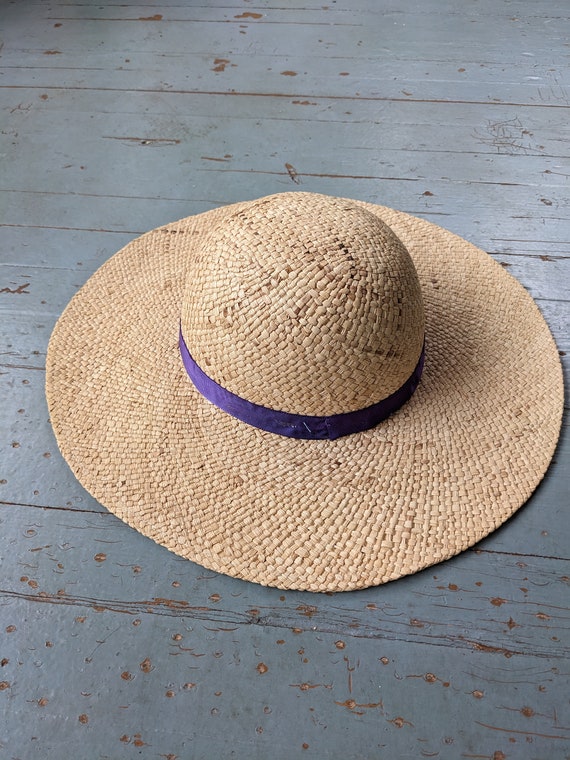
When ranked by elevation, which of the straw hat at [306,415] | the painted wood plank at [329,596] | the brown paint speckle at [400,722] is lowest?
the brown paint speckle at [400,722]

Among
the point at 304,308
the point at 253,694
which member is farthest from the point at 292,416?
the point at 253,694

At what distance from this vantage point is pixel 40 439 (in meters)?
1.19

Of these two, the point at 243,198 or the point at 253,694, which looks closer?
the point at 253,694

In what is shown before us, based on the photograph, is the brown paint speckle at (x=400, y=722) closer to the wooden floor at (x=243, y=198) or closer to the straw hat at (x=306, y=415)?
the wooden floor at (x=243, y=198)

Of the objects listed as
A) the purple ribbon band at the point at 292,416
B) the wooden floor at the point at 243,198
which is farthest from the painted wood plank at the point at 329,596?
the purple ribbon band at the point at 292,416

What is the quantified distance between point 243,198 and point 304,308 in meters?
0.77

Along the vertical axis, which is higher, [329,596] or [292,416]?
[292,416]

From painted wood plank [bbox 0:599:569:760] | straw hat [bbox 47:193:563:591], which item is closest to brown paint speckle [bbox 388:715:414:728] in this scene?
painted wood plank [bbox 0:599:569:760]

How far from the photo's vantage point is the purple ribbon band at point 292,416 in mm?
1041

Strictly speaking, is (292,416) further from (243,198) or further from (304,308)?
(243,198)

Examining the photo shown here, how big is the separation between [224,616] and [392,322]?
47 centimetres

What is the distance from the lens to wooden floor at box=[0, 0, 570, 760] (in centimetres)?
90

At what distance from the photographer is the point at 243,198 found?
163 centimetres

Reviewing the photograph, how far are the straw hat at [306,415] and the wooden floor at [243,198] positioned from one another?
0.21 feet
